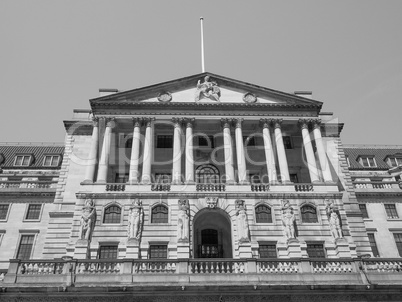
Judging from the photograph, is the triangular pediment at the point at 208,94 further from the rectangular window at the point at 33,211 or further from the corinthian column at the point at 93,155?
the rectangular window at the point at 33,211

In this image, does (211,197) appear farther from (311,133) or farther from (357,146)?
(357,146)

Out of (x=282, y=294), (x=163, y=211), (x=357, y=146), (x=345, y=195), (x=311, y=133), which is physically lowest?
(x=282, y=294)

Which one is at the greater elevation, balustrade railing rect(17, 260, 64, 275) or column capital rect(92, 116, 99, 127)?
column capital rect(92, 116, 99, 127)

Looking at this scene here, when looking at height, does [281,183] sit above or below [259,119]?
below

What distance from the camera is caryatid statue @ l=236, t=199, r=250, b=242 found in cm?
3600

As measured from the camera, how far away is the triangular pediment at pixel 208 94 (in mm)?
46531

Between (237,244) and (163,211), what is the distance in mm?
7663

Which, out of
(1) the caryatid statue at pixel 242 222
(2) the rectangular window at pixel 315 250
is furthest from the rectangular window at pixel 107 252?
(2) the rectangular window at pixel 315 250

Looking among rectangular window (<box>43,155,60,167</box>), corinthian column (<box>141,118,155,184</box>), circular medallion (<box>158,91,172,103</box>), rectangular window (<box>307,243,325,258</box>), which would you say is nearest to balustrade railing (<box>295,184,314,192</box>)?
rectangular window (<box>307,243,325,258</box>)

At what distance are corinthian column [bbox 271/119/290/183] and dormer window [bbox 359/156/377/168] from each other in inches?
937

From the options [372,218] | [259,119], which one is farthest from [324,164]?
[372,218]

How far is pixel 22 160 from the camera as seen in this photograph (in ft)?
195

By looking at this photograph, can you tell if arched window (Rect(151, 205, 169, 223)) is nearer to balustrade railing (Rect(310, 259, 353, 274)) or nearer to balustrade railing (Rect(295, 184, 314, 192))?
balustrade railing (Rect(295, 184, 314, 192))

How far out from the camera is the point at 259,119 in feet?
151
